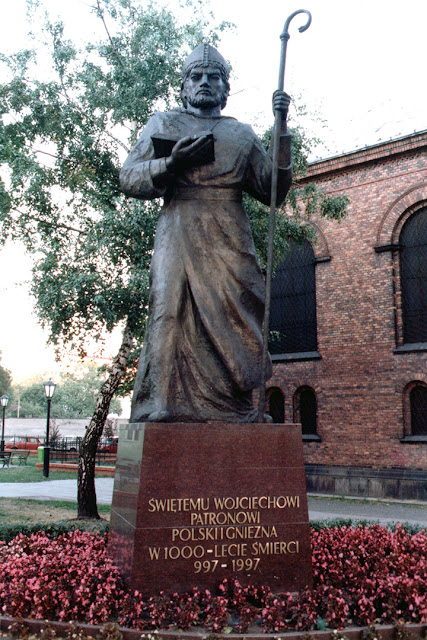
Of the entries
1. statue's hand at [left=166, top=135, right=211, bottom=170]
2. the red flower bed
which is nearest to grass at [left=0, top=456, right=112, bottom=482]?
the red flower bed

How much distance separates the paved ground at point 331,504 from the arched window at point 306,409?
2.98 meters

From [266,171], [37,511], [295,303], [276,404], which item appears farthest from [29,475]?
[266,171]

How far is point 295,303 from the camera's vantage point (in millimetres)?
19797

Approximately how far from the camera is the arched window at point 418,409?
16.8 metres

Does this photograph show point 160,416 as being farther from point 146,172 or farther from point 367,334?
point 367,334

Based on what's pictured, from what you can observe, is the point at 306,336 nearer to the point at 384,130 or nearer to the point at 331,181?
the point at 331,181

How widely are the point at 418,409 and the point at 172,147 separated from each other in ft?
46.0

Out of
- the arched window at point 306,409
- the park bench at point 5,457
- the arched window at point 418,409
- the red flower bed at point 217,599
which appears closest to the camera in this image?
the red flower bed at point 217,599

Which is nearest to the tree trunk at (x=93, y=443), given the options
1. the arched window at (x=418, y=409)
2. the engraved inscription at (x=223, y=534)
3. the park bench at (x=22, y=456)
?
the engraved inscription at (x=223, y=534)

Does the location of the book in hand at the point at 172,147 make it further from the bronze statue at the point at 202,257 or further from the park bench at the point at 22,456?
the park bench at the point at 22,456

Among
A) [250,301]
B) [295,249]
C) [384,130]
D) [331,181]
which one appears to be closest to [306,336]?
[295,249]

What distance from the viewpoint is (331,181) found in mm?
19094

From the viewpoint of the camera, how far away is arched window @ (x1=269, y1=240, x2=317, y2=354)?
1942 cm

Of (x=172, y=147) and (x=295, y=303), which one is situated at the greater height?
(x=295, y=303)
